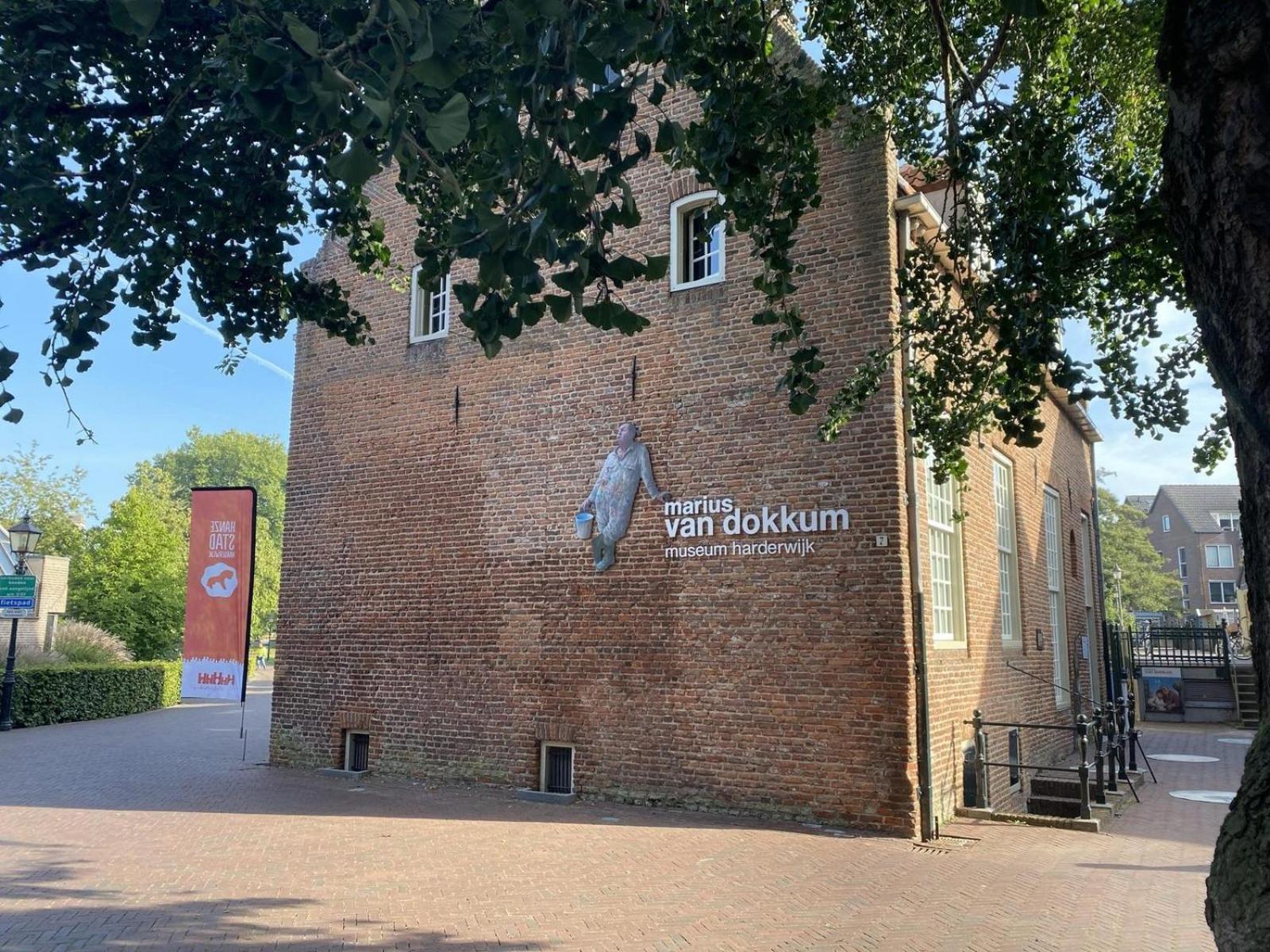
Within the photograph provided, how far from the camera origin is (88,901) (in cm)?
672

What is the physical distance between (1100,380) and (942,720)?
13.2 feet

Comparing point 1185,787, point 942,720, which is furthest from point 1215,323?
point 1185,787

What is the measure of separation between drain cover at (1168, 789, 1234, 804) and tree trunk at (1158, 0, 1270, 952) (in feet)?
37.5

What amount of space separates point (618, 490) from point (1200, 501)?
75.5m

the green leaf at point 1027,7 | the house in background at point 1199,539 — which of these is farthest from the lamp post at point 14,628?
the house in background at point 1199,539

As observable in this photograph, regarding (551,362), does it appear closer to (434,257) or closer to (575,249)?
(434,257)

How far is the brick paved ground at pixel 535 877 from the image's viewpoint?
615 centimetres

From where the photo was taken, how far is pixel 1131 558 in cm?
5241

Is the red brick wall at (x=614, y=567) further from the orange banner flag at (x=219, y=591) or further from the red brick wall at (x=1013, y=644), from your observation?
the red brick wall at (x=1013, y=644)

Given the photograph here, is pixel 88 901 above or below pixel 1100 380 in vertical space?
below

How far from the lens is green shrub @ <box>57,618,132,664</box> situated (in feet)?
78.1

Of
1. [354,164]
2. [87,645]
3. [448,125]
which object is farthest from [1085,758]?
[87,645]

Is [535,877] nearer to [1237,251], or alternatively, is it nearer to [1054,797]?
[1054,797]

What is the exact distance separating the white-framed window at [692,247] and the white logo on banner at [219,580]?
25.7ft
